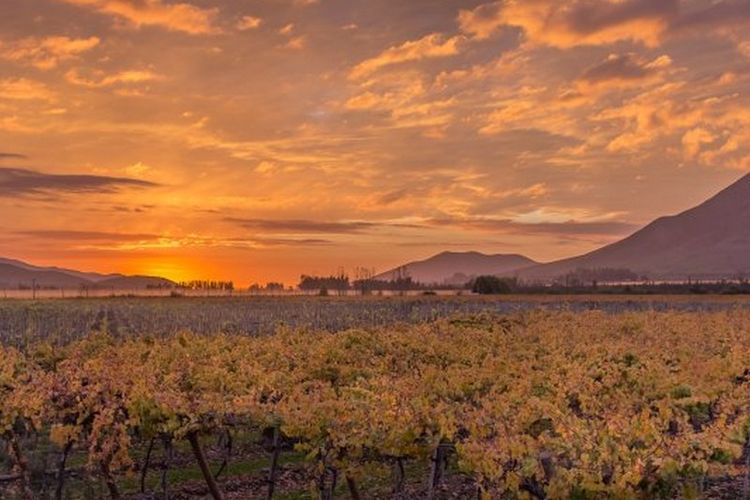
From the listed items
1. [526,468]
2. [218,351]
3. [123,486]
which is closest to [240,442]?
[218,351]

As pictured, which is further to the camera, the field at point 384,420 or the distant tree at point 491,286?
the distant tree at point 491,286

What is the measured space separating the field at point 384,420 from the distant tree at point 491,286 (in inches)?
4015

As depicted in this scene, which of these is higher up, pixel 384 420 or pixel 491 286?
pixel 491 286

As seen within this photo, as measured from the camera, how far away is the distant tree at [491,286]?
12962cm

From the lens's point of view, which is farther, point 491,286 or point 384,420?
point 491,286

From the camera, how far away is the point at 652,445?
8898 millimetres

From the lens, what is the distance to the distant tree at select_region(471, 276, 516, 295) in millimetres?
129625

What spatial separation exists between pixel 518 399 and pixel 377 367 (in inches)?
289

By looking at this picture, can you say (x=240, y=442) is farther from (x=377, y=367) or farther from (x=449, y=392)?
(x=449, y=392)

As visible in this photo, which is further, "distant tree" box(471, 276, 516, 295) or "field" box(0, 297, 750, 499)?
"distant tree" box(471, 276, 516, 295)

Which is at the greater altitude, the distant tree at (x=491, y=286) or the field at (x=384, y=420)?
the distant tree at (x=491, y=286)

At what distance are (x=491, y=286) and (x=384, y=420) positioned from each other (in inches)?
4758

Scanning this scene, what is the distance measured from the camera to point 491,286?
12975 cm

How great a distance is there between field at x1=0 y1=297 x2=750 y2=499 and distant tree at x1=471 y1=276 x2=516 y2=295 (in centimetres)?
10198
